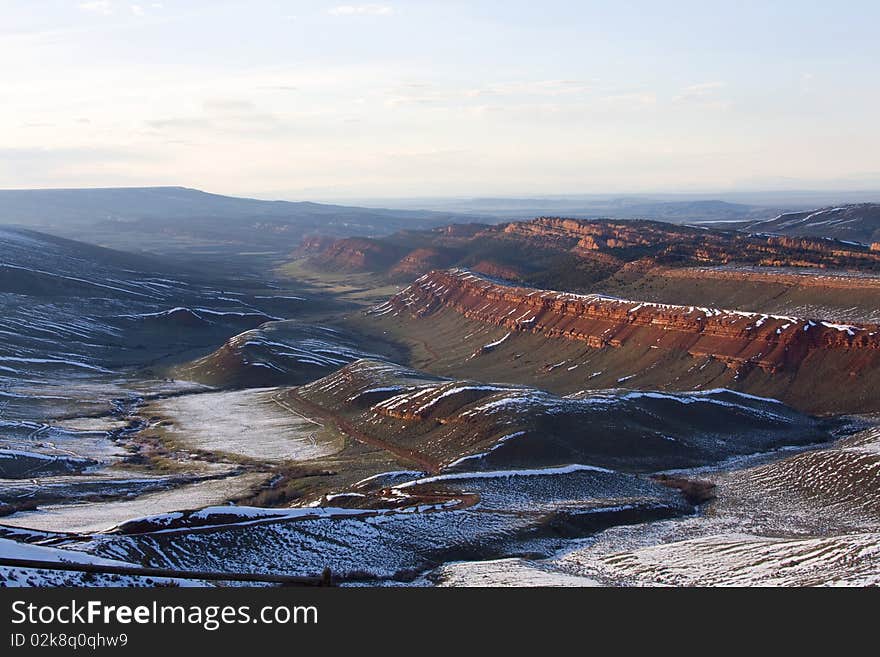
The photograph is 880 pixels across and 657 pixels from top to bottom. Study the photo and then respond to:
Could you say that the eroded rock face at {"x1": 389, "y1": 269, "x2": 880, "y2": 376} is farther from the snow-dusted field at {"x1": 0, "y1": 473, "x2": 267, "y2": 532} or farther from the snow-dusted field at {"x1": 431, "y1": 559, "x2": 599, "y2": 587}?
the snow-dusted field at {"x1": 431, "y1": 559, "x2": 599, "y2": 587}

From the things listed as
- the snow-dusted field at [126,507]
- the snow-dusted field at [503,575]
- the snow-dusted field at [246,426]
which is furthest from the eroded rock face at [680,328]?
the snow-dusted field at [503,575]

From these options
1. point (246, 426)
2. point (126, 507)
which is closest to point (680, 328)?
point (246, 426)

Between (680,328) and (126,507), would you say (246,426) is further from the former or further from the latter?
(680,328)

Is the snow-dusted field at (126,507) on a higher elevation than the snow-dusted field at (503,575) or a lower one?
lower

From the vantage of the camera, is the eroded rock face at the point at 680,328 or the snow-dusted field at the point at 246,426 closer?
the snow-dusted field at the point at 246,426

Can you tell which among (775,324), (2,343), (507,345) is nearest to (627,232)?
(507,345)

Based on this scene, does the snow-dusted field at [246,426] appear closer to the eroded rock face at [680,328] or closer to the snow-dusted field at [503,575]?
the snow-dusted field at [503,575]

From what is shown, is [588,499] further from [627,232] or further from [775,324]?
[627,232]
